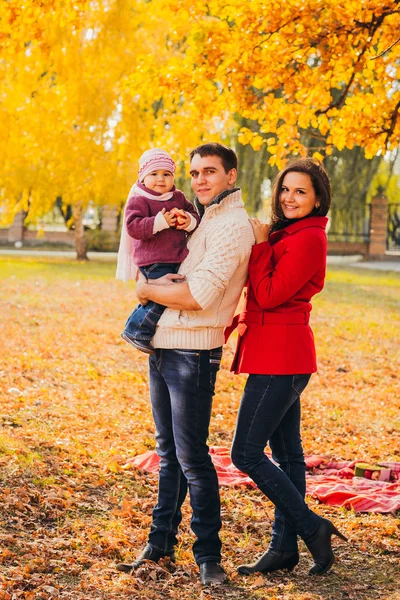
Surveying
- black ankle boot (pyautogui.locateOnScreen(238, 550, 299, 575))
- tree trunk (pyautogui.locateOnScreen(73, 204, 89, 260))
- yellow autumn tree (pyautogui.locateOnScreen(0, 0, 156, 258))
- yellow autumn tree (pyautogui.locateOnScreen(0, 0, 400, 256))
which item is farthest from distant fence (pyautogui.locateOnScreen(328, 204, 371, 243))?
black ankle boot (pyautogui.locateOnScreen(238, 550, 299, 575))

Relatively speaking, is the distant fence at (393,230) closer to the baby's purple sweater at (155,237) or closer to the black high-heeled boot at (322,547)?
the black high-heeled boot at (322,547)

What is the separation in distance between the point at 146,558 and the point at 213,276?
1.51 meters

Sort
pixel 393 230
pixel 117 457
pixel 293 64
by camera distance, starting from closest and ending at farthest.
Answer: pixel 117 457 < pixel 293 64 < pixel 393 230

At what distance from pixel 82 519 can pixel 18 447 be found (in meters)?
1.41

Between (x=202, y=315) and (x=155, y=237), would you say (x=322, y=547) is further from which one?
(x=155, y=237)

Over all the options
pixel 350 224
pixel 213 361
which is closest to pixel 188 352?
pixel 213 361

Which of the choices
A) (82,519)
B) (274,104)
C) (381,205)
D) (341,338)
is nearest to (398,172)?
(381,205)

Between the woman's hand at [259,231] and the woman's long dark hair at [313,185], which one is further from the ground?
the woman's long dark hair at [313,185]

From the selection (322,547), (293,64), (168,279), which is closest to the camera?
(168,279)

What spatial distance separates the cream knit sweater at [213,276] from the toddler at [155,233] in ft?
0.19

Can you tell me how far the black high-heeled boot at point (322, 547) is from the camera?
406 cm

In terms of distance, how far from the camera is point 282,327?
390 centimetres

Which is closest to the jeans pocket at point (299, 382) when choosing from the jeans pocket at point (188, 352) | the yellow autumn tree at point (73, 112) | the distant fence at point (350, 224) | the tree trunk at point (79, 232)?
the jeans pocket at point (188, 352)

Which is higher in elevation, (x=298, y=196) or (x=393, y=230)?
(x=298, y=196)
